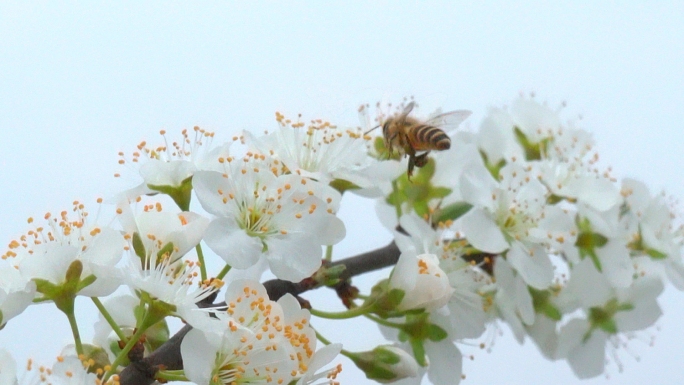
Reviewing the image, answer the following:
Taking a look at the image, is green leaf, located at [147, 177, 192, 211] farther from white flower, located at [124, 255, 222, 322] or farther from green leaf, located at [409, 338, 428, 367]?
green leaf, located at [409, 338, 428, 367]

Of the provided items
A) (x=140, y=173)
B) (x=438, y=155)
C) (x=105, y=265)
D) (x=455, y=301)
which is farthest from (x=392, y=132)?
(x=105, y=265)

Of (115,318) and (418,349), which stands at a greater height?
(115,318)

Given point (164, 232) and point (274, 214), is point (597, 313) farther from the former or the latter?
point (164, 232)

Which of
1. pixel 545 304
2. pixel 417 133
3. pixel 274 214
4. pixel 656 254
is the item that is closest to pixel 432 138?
pixel 417 133

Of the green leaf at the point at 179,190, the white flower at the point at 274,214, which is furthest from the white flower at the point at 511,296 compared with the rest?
the green leaf at the point at 179,190

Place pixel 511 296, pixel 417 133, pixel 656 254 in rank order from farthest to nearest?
pixel 656 254 → pixel 511 296 → pixel 417 133

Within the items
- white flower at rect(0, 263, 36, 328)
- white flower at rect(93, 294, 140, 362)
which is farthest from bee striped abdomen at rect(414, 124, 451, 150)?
white flower at rect(0, 263, 36, 328)

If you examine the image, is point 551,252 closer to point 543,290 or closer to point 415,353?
point 543,290
